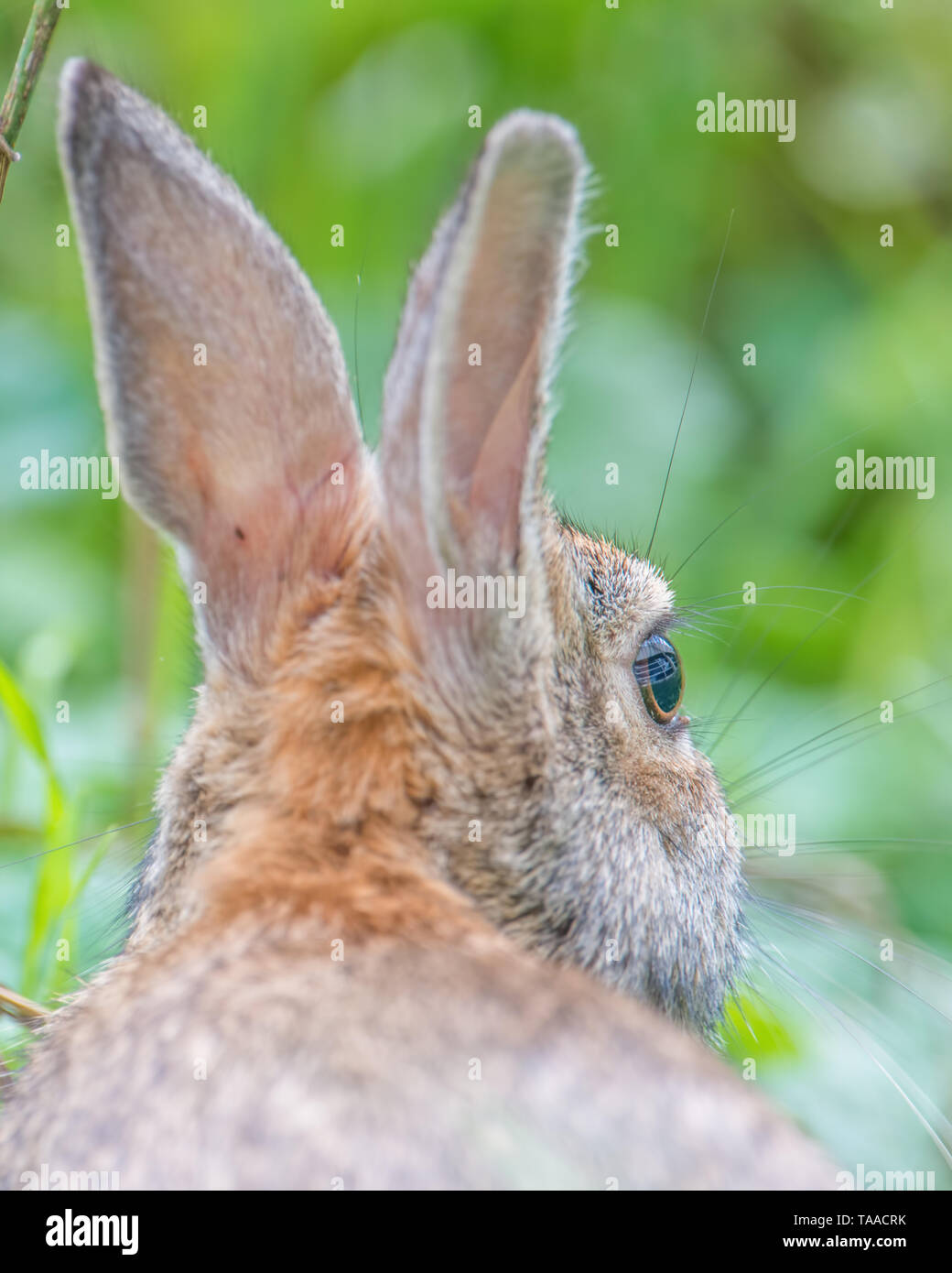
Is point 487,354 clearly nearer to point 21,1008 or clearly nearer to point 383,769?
point 383,769

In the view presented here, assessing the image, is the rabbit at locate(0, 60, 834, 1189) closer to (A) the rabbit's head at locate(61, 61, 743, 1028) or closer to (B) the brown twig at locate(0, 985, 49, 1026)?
(A) the rabbit's head at locate(61, 61, 743, 1028)

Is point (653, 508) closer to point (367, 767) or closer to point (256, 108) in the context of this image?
point (256, 108)

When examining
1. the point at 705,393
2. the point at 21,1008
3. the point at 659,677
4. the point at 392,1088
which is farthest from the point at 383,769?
the point at 705,393

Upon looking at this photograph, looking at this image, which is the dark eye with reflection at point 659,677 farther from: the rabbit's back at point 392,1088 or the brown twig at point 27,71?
the brown twig at point 27,71

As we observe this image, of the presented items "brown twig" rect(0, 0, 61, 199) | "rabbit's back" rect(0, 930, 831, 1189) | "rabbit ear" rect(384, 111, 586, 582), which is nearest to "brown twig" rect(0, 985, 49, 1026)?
"rabbit's back" rect(0, 930, 831, 1189)

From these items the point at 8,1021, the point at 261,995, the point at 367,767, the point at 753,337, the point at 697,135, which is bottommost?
the point at 8,1021

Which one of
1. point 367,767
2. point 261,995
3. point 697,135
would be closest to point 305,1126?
point 261,995
